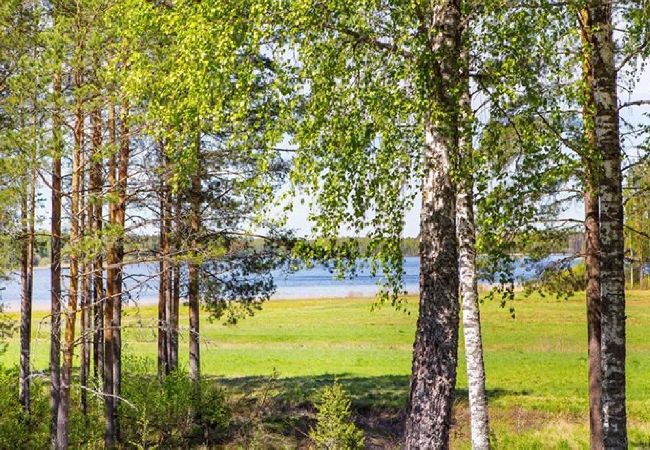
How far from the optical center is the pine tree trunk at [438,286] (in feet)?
24.5

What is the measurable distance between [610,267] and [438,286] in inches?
87.4

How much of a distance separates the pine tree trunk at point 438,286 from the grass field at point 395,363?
3732mm

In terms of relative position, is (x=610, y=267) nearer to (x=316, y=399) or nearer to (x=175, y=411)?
(x=175, y=411)

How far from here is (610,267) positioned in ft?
27.1

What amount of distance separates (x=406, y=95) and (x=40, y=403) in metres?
14.5

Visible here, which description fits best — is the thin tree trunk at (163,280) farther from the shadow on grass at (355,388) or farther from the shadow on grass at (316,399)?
the shadow on grass at (355,388)

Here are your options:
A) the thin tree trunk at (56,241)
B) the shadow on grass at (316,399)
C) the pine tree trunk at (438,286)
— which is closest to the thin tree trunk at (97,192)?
the thin tree trunk at (56,241)

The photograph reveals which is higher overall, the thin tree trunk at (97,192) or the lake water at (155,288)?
the thin tree trunk at (97,192)

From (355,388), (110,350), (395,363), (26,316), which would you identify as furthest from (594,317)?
(395,363)

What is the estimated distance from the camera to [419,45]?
7133mm

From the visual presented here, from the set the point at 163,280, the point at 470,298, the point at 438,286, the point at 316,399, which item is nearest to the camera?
the point at 438,286

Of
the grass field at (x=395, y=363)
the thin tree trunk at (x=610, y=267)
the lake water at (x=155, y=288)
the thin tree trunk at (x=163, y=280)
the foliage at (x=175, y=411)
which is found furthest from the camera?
the grass field at (x=395, y=363)

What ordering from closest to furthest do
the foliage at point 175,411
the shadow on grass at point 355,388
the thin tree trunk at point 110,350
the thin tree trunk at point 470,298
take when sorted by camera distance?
1. the thin tree trunk at point 470,298
2. the thin tree trunk at point 110,350
3. the foliage at point 175,411
4. the shadow on grass at point 355,388

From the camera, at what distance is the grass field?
18.3m
